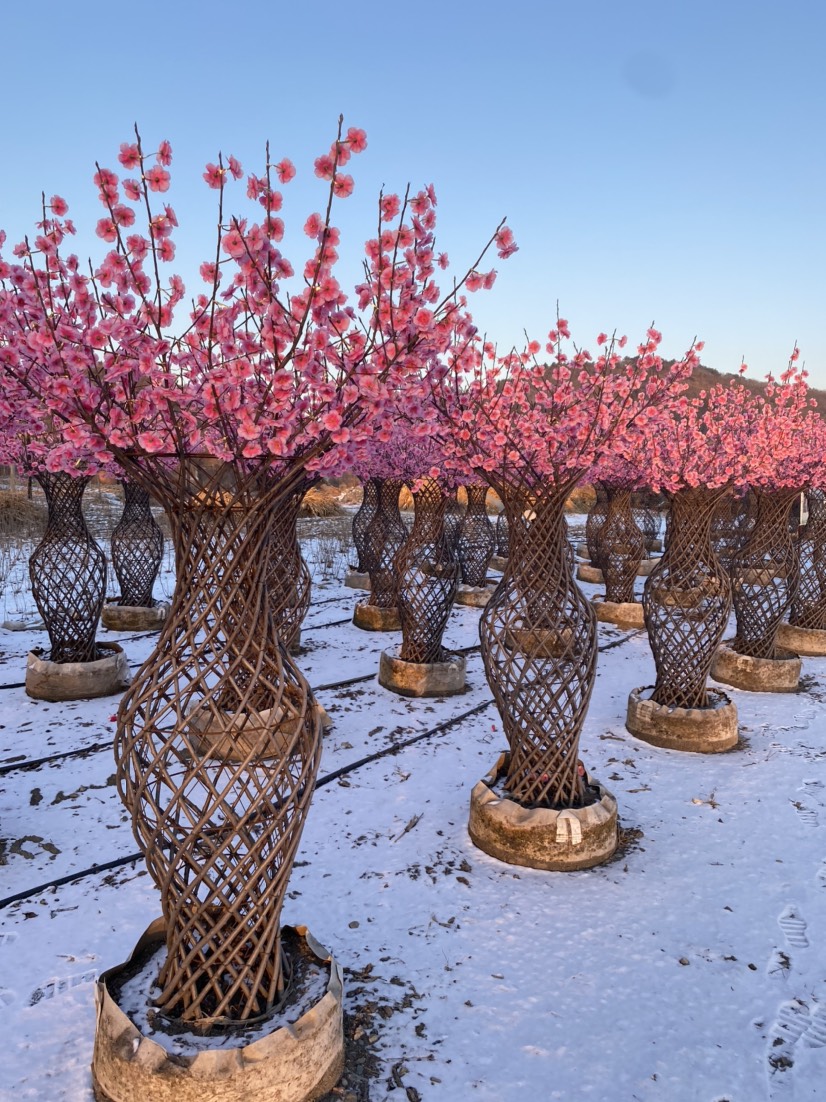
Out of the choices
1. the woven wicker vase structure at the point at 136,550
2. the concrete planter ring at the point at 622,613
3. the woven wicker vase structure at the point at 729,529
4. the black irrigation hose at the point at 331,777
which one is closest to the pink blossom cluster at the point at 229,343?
the black irrigation hose at the point at 331,777

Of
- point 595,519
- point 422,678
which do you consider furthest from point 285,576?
point 595,519

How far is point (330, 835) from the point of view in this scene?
387 cm

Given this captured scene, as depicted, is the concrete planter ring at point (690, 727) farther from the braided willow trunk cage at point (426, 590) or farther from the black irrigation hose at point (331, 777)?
the braided willow trunk cage at point (426, 590)

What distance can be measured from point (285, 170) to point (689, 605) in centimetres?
469

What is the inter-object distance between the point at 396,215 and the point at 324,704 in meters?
4.61

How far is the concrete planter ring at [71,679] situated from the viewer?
5836 mm

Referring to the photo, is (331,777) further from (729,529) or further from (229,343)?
(729,529)

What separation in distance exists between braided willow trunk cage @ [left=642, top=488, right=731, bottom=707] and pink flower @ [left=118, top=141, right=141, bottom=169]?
4650 millimetres

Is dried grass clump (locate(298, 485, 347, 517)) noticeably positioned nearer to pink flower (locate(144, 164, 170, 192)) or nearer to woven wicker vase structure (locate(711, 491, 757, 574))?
woven wicker vase structure (locate(711, 491, 757, 574))

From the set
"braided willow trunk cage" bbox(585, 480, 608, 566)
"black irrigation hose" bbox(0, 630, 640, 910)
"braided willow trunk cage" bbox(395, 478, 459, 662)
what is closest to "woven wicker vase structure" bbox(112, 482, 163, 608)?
"braided willow trunk cage" bbox(395, 478, 459, 662)

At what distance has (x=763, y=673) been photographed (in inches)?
262

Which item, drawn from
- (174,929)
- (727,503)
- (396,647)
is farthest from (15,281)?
(727,503)

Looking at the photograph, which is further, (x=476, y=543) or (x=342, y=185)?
(x=476, y=543)

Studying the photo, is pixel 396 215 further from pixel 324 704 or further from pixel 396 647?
pixel 396 647
